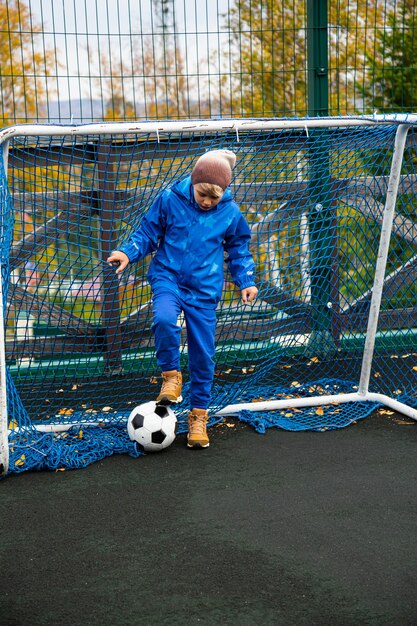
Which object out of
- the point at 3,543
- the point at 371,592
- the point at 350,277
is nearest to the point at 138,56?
the point at 350,277

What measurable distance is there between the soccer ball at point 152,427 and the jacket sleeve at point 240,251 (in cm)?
80

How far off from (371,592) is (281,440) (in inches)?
68.2

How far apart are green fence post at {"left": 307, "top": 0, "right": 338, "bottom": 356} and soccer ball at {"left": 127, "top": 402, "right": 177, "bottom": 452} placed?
62.6 inches

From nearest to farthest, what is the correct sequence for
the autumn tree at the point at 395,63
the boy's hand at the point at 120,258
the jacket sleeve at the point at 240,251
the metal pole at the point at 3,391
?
the metal pole at the point at 3,391 → the boy's hand at the point at 120,258 → the jacket sleeve at the point at 240,251 → the autumn tree at the point at 395,63

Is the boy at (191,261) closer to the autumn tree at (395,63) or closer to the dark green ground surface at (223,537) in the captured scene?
the dark green ground surface at (223,537)

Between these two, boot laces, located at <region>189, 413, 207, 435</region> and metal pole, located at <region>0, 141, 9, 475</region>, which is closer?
metal pole, located at <region>0, 141, 9, 475</region>

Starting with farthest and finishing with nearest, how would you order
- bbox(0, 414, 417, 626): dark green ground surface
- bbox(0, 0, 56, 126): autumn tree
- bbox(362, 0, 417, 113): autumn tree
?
bbox(0, 0, 56, 126): autumn tree, bbox(362, 0, 417, 113): autumn tree, bbox(0, 414, 417, 626): dark green ground surface

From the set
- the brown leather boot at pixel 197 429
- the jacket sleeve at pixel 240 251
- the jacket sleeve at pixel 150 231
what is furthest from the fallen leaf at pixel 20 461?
the jacket sleeve at pixel 240 251

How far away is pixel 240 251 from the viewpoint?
4250mm

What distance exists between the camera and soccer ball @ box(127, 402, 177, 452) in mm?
4113

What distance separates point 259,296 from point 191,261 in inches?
45.0

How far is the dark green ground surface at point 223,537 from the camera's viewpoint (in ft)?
8.48

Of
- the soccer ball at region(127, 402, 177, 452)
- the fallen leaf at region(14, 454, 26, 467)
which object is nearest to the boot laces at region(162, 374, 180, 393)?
the soccer ball at region(127, 402, 177, 452)

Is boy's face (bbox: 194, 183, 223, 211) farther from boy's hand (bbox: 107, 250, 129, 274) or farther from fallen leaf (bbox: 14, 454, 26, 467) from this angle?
fallen leaf (bbox: 14, 454, 26, 467)
